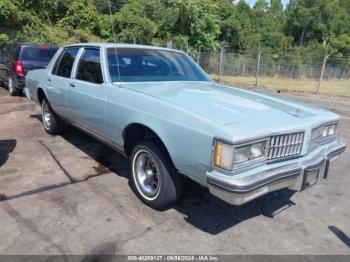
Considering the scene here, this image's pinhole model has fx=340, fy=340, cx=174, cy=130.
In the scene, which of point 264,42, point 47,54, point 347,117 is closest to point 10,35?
point 47,54

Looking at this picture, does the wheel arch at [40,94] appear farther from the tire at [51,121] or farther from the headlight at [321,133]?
the headlight at [321,133]

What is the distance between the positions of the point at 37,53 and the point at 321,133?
28.2 feet

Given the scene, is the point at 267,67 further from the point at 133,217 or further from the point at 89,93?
the point at 133,217

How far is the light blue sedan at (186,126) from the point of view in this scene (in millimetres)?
2812

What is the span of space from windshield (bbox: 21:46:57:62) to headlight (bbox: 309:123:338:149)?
841cm

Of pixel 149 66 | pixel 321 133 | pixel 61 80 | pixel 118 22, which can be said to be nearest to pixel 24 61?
pixel 61 80

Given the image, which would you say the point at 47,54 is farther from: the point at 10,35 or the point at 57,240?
the point at 10,35

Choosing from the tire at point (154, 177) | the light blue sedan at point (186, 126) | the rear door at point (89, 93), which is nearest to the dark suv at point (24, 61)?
the light blue sedan at point (186, 126)

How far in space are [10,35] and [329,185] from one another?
2532 centimetres

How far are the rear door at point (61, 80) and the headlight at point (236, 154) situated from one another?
3.02 meters

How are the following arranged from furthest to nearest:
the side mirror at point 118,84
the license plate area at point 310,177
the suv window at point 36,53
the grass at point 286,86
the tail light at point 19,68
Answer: the grass at point 286,86 → the suv window at point 36,53 → the tail light at point 19,68 → the side mirror at point 118,84 → the license plate area at point 310,177

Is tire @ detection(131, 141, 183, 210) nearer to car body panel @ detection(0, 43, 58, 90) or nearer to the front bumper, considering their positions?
the front bumper

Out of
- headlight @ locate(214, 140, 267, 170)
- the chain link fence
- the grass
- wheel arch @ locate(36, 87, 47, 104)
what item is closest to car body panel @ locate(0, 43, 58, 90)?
wheel arch @ locate(36, 87, 47, 104)

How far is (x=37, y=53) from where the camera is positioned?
386 inches
